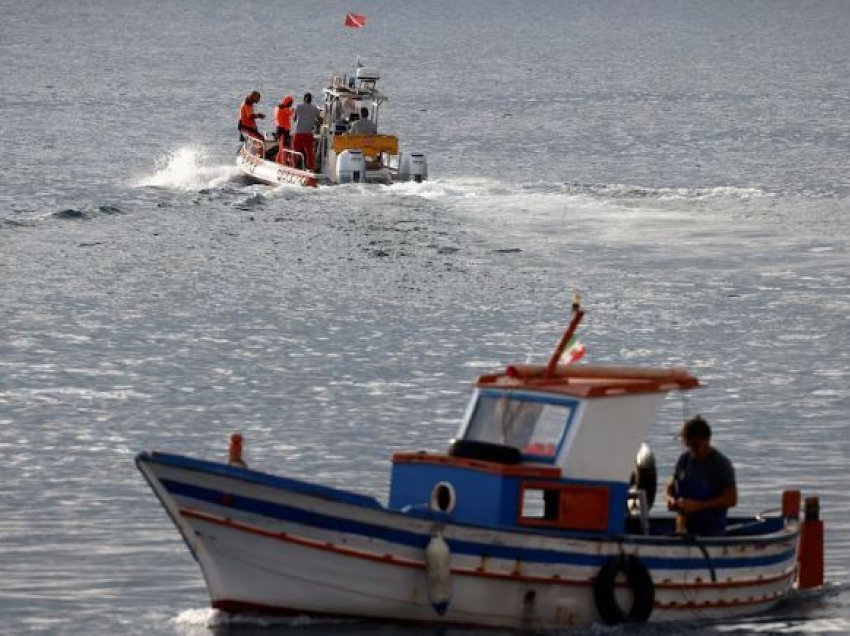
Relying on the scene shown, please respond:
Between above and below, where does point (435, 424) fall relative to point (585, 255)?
below

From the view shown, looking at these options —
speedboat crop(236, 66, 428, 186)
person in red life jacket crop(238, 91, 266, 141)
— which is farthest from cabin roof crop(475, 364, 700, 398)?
person in red life jacket crop(238, 91, 266, 141)

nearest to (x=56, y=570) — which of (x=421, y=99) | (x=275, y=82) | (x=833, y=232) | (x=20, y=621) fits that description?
(x=20, y=621)

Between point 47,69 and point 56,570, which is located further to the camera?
point 47,69

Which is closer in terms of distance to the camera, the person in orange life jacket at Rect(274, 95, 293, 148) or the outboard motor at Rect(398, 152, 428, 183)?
the person in orange life jacket at Rect(274, 95, 293, 148)

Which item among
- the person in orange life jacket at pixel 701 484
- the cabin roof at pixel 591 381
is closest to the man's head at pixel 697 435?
the person in orange life jacket at pixel 701 484

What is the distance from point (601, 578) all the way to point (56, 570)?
6.34m

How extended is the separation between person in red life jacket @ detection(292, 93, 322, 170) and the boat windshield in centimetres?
3418

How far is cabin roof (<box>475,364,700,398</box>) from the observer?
21172mm

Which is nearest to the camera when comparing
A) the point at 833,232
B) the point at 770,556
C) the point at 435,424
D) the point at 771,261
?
the point at 770,556

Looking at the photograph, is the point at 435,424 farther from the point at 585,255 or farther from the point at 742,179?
the point at 742,179

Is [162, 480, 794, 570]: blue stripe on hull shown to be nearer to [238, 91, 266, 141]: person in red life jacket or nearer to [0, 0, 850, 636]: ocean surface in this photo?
[0, 0, 850, 636]: ocean surface

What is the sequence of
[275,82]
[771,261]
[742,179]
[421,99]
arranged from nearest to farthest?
[771,261], [742,179], [421,99], [275,82]

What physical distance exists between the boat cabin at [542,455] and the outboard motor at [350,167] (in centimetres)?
3397

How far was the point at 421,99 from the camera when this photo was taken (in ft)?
417
